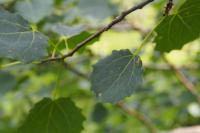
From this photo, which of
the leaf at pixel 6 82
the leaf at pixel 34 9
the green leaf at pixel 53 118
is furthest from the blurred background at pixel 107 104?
the green leaf at pixel 53 118

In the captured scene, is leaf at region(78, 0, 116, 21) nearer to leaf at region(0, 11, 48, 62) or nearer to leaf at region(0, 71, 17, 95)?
leaf at region(0, 71, 17, 95)

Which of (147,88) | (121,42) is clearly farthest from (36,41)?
(121,42)

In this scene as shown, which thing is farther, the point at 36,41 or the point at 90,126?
the point at 90,126

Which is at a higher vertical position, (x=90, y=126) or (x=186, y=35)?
(x=186, y=35)

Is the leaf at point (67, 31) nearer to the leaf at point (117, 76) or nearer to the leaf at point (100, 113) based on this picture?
the leaf at point (117, 76)

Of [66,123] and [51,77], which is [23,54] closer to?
[66,123]

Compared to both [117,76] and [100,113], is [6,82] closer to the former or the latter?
[100,113]

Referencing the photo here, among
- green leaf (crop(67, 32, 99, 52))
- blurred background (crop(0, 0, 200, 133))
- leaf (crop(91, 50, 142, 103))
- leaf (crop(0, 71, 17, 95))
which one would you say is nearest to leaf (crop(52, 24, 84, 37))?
green leaf (crop(67, 32, 99, 52))
